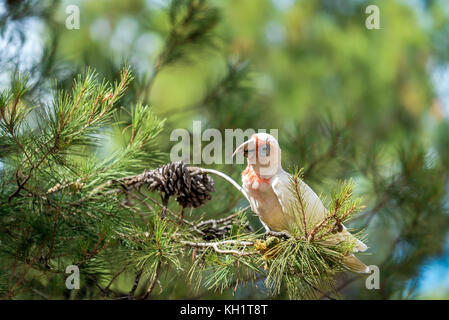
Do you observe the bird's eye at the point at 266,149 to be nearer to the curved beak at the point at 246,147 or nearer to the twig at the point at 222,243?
the curved beak at the point at 246,147

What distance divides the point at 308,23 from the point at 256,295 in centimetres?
338

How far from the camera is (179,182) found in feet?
2.50

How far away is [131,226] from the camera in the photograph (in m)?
0.76

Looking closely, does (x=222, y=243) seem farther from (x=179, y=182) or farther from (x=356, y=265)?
(x=356, y=265)

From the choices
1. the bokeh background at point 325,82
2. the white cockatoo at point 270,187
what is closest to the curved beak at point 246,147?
the white cockatoo at point 270,187

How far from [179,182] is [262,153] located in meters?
0.16

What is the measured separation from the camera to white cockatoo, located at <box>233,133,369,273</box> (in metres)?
0.79

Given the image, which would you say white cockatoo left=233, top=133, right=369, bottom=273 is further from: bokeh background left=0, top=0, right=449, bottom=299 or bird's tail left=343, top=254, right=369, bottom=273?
bokeh background left=0, top=0, right=449, bottom=299

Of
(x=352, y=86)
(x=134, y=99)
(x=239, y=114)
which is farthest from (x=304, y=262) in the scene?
(x=352, y=86)

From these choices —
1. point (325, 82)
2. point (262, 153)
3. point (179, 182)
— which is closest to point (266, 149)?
point (262, 153)

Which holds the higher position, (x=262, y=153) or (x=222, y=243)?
(x=262, y=153)

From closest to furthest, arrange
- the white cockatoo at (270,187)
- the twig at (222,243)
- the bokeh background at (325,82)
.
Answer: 1. the twig at (222,243)
2. the white cockatoo at (270,187)
3. the bokeh background at (325,82)

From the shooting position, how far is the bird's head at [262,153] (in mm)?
797
